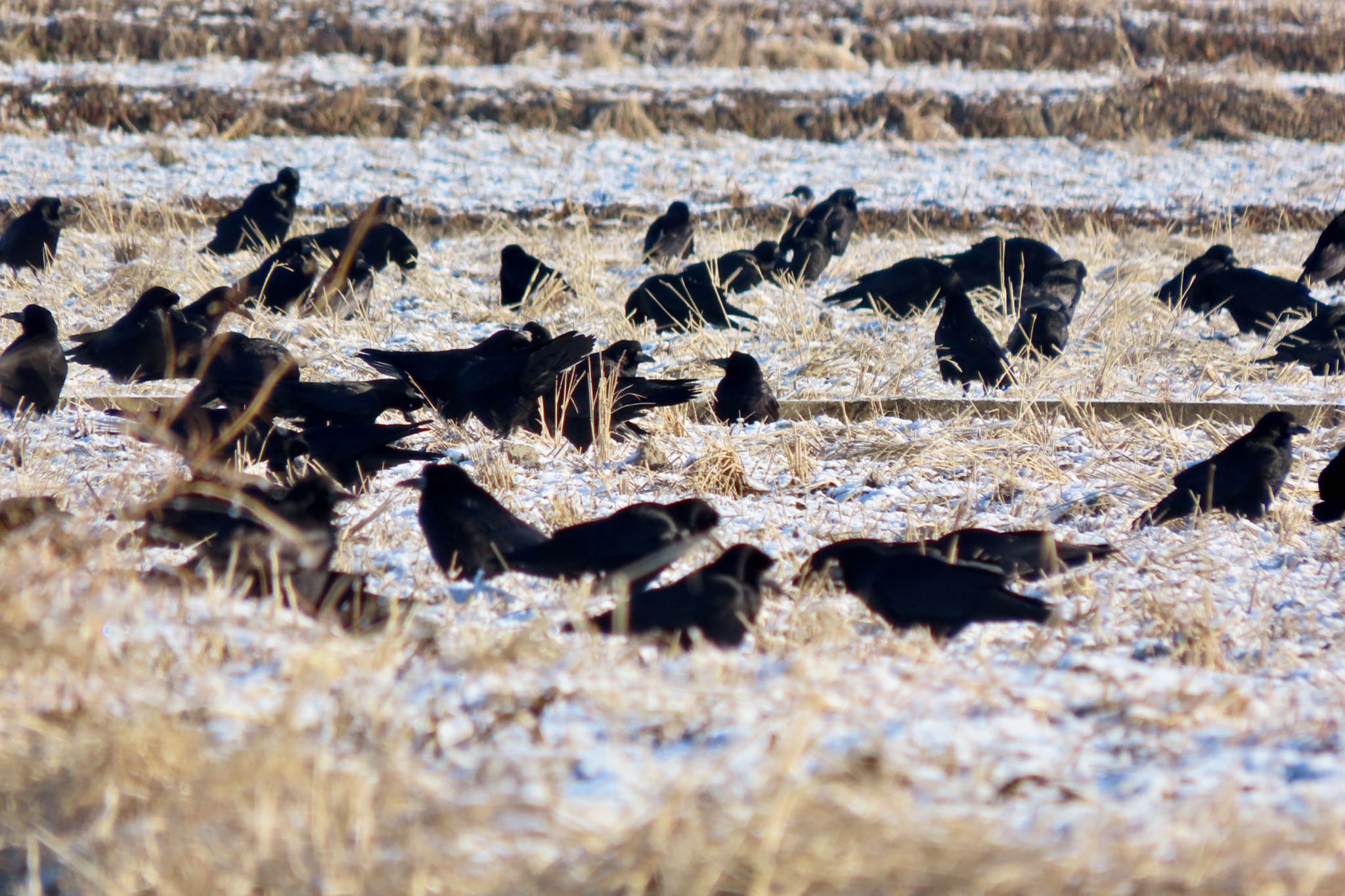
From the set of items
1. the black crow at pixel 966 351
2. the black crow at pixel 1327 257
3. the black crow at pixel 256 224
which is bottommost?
the black crow at pixel 256 224

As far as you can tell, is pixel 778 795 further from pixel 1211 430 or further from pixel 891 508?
pixel 1211 430

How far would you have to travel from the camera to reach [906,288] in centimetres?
816

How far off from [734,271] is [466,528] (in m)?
5.18

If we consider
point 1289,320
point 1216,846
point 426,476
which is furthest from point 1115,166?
point 1216,846

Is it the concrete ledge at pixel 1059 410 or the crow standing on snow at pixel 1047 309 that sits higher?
the crow standing on snow at pixel 1047 309

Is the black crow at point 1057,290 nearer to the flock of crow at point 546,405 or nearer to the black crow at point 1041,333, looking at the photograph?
the flock of crow at point 546,405

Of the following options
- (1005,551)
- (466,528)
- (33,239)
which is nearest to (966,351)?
(1005,551)

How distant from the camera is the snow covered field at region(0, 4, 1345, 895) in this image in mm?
2152

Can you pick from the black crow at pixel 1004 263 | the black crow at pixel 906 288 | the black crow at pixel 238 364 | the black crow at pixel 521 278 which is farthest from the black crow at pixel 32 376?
A: the black crow at pixel 1004 263

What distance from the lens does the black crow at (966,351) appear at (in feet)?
21.5

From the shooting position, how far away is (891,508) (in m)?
4.98

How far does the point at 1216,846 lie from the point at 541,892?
1081mm

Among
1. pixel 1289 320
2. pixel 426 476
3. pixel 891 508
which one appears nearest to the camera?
pixel 426 476

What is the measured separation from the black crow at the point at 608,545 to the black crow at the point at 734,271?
4.03 meters
